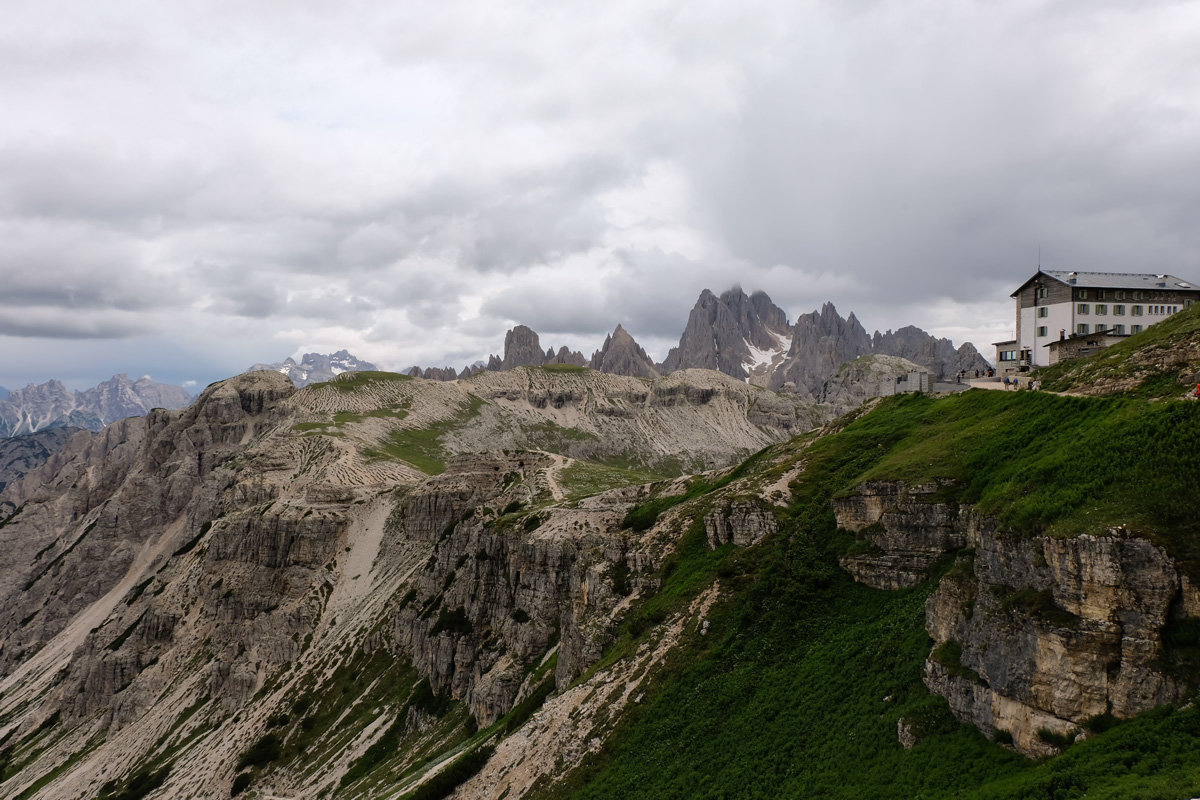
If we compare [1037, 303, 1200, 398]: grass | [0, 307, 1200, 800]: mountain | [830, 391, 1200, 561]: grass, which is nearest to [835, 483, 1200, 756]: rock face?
[0, 307, 1200, 800]: mountain

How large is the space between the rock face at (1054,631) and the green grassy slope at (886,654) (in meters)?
0.80

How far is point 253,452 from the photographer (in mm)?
199000

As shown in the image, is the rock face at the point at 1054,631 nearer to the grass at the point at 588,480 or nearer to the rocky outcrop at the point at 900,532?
the rocky outcrop at the point at 900,532

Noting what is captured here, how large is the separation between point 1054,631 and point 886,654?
10.3 meters

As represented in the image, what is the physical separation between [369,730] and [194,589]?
267ft

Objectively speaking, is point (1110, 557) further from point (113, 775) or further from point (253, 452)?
point (253, 452)

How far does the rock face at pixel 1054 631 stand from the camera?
21.3m

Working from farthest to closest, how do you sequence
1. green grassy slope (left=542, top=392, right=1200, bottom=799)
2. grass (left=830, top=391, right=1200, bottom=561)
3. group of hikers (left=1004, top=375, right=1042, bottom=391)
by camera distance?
group of hikers (left=1004, top=375, right=1042, bottom=391) → grass (left=830, top=391, right=1200, bottom=561) → green grassy slope (left=542, top=392, right=1200, bottom=799)

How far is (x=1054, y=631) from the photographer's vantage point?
22906mm

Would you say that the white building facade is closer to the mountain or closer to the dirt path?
the mountain

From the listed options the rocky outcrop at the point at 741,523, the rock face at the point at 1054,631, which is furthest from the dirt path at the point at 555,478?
the rock face at the point at 1054,631

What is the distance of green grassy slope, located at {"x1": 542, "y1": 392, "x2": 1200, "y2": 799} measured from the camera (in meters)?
22.2

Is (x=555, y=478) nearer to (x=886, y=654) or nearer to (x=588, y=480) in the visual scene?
(x=588, y=480)

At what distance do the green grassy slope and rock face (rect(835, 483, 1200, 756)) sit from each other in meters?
0.80
